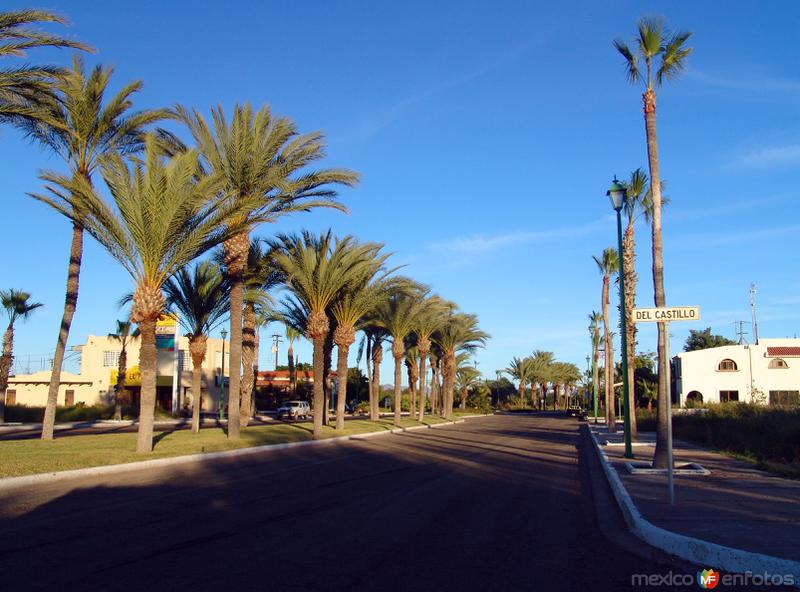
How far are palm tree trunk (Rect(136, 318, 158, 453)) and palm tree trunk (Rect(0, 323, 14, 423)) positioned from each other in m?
25.1

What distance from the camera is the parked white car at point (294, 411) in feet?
161

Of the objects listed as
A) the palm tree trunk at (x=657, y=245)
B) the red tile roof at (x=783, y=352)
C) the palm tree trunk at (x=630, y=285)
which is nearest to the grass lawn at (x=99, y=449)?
the palm tree trunk at (x=657, y=245)

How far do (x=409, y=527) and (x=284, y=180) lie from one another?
17146 mm

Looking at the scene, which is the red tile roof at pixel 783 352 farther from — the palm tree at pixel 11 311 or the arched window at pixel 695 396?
the palm tree at pixel 11 311

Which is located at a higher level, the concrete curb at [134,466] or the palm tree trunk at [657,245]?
the palm tree trunk at [657,245]

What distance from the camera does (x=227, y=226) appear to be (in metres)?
22.2

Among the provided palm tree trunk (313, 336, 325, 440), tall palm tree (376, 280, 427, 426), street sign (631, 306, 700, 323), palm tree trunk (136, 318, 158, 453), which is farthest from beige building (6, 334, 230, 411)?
street sign (631, 306, 700, 323)

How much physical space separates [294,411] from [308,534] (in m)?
40.8

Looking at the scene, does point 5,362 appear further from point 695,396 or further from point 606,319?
point 695,396

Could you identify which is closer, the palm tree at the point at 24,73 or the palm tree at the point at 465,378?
the palm tree at the point at 24,73

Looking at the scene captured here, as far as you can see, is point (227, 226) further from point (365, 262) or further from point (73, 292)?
point (365, 262)

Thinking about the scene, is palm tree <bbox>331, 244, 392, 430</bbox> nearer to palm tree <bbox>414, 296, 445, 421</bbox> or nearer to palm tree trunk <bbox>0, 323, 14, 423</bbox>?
palm tree <bbox>414, 296, 445, 421</bbox>

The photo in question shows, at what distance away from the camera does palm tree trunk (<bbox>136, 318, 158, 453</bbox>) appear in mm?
19328

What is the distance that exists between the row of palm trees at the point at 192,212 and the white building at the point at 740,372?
27152mm
